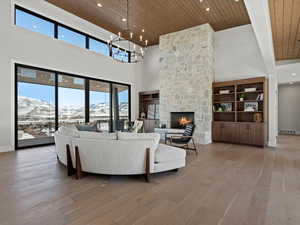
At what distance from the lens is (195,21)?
261 inches

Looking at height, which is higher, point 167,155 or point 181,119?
point 181,119

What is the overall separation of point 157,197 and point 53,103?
5.49 metres

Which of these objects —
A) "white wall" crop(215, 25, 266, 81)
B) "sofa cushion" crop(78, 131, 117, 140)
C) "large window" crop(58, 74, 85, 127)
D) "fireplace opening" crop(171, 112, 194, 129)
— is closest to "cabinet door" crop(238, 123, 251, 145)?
"fireplace opening" crop(171, 112, 194, 129)

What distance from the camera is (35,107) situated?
5.89 meters

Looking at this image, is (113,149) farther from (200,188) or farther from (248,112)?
(248,112)

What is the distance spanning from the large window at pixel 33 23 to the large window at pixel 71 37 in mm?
311

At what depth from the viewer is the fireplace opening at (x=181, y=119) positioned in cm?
731

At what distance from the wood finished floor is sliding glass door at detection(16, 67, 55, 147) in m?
2.17

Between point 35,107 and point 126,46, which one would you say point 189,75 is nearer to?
point 126,46

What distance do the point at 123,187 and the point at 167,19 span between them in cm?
615

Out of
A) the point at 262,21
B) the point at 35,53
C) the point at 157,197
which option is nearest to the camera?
the point at 157,197

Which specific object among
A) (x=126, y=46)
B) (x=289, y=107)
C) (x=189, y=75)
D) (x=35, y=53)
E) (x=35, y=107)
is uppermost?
(x=126, y=46)

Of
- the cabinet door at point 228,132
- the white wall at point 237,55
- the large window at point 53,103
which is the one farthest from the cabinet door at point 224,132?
the large window at point 53,103

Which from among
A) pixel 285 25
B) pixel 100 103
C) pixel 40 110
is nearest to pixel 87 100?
pixel 100 103
